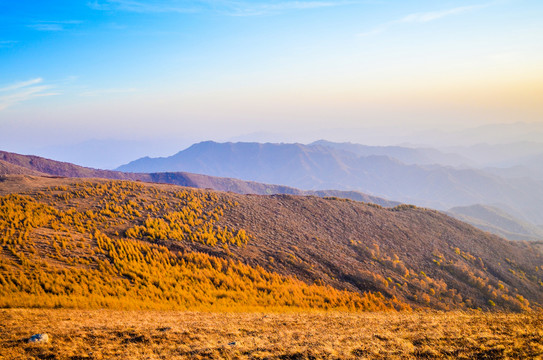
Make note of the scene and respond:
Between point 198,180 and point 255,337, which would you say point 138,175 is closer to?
point 198,180

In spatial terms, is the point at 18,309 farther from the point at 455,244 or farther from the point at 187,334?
the point at 455,244

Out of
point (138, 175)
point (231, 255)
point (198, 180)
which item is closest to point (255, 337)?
point (231, 255)

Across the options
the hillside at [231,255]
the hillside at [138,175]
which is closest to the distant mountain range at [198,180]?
the hillside at [138,175]

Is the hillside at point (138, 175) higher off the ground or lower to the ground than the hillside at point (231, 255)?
higher

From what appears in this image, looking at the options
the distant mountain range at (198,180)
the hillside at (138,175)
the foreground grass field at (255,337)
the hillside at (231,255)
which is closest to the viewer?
the foreground grass field at (255,337)

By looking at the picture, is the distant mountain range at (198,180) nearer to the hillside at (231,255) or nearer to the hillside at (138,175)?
the hillside at (138,175)

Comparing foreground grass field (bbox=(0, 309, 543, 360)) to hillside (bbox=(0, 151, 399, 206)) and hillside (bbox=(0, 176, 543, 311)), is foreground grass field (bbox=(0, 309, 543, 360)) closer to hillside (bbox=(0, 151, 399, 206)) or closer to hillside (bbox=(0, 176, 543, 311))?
hillside (bbox=(0, 176, 543, 311))
